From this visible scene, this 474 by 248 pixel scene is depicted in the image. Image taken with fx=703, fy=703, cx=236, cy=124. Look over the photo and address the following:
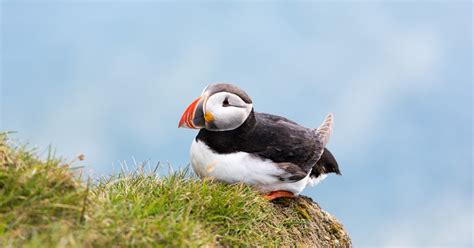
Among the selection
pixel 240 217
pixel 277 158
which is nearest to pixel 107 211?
pixel 240 217

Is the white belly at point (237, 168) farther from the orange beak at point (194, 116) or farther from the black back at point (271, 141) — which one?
the orange beak at point (194, 116)

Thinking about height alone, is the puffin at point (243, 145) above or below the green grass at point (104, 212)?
above

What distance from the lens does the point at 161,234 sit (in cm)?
506

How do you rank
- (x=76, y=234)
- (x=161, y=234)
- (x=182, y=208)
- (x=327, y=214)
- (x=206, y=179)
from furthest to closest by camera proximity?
(x=327, y=214) < (x=206, y=179) < (x=182, y=208) < (x=161, y=234) < (x=76, y=234)

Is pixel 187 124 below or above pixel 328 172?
below

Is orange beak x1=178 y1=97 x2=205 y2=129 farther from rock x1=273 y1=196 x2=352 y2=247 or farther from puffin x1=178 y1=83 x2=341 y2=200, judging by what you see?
rock x1=273 y1=196 x2=352 y2=247

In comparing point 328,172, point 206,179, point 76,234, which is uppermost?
point 328,172

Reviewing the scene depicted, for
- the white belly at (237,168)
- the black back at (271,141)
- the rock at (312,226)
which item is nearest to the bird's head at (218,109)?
the black back at (271,141)

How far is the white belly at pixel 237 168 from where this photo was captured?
269 inches

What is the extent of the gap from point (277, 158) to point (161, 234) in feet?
7.20

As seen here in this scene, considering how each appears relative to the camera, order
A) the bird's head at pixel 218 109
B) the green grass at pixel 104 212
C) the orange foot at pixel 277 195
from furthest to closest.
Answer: the orange foot at pixel 277 195
the bird's head at pixel 218 109
the green grass at pixel 104 212

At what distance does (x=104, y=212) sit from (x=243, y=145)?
2.17 m

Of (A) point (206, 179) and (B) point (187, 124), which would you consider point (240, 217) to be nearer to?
(A) point (206, 179)

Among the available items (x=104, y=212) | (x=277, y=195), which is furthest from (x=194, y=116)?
(x=104, y=212)
